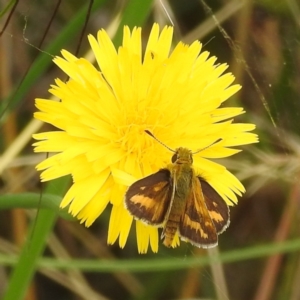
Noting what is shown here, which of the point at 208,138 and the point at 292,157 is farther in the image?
the point at 292,157

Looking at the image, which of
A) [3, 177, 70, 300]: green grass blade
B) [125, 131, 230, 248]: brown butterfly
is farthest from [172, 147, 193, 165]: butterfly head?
[3, 177, 70, 300]: green grass blade

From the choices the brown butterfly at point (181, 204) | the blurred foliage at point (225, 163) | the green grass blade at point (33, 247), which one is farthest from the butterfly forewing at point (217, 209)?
the blurred foliage at point (225, 163)

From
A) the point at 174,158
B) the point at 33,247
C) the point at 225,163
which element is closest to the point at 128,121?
the point at 174,158

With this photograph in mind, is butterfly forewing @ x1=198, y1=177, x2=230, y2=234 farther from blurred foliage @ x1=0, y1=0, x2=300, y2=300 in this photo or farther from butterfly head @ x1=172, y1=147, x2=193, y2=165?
blurred foliage @ x1=0, y1=0, x2=300, y2=300

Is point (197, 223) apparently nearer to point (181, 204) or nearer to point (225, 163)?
point (181, 204)

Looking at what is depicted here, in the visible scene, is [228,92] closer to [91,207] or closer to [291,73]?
[91,207]

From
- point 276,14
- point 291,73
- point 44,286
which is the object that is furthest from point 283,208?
point 44,286

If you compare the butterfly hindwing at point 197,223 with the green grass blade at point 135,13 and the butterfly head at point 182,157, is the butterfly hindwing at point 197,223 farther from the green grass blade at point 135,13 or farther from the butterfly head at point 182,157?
the green grass blade at point 135,13
